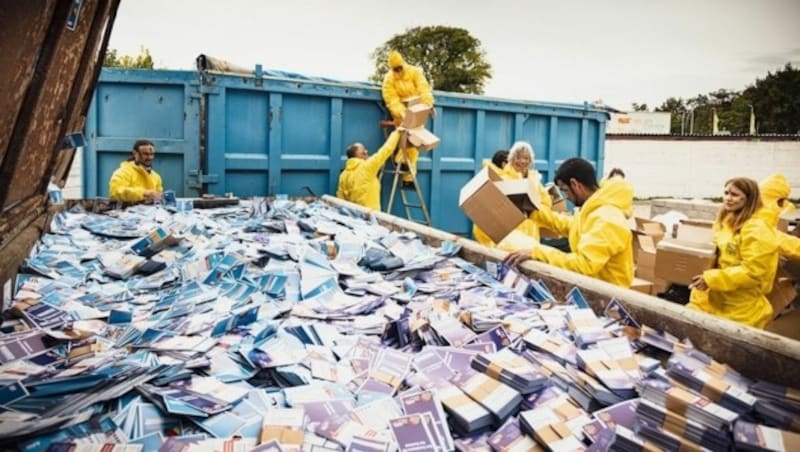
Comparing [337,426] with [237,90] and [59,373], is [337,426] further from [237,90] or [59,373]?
[237,90]

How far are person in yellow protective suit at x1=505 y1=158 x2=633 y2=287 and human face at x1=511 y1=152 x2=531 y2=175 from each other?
86.0 inches

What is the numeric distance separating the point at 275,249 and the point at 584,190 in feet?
6.72

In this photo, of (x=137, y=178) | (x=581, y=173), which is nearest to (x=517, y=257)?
(x=581, y=173)

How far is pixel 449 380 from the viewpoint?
7.36 ft

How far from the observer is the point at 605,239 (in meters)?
3.22

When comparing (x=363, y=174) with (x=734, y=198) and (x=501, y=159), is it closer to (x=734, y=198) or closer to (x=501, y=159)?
(x=501, y=159)

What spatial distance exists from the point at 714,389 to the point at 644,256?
4074 millimetres

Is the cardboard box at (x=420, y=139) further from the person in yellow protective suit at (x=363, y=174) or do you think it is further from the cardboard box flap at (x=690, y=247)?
the cardboard box flap at (x=690, y=247)

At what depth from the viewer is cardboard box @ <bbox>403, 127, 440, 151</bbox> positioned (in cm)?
625

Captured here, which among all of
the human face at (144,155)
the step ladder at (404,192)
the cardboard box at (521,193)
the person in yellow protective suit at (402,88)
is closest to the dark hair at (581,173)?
the cardboard box at (521,193)

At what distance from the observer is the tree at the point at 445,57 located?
3650 centimetres

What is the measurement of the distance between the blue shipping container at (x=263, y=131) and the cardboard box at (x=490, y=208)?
9.48 ft

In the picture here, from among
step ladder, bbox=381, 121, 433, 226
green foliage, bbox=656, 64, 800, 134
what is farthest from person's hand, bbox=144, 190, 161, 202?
green foliage, bbox=656, 64, 800, 134

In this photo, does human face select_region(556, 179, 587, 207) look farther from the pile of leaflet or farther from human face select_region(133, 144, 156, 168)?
human face select_region(133, 144, 156, 168)
